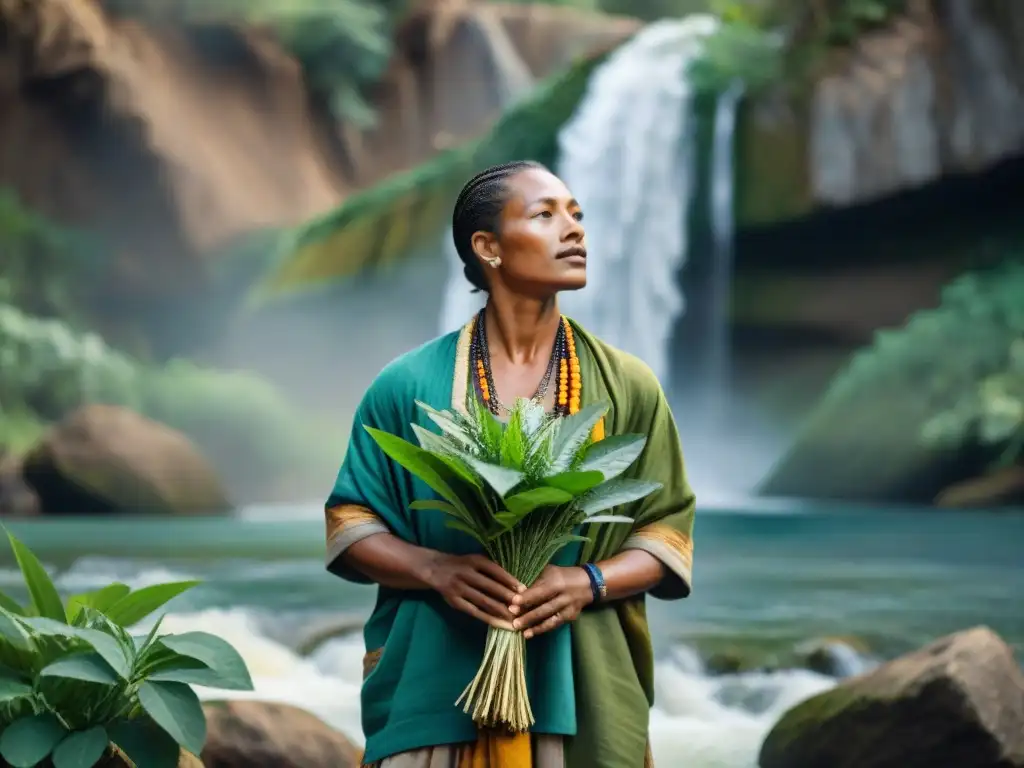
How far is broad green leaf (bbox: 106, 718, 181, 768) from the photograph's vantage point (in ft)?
8.41

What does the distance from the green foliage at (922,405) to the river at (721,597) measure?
434 mm

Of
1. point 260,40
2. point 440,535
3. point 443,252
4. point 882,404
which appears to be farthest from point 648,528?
point 260,40

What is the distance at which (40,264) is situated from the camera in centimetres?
871

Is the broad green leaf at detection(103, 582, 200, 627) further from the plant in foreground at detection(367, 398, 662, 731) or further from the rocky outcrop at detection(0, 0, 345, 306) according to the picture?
the rocky outcrop at detection(0, 0, 345, 306)

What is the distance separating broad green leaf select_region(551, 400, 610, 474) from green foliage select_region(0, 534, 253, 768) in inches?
37.1

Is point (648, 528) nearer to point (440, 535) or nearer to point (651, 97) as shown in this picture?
point (440, 535)

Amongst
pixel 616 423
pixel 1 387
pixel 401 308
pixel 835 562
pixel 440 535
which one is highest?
pixel 401 308

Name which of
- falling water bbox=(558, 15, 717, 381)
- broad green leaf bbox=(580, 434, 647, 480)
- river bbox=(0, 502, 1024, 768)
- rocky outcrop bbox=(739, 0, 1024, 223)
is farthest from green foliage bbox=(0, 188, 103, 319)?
broad green leaf bbox=(580, 434, 647, 480)

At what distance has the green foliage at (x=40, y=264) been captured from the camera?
28.6 ft

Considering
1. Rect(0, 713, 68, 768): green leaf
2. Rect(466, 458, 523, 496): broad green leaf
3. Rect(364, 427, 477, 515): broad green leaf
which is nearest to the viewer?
Rect(466, 458, 523, 496): broad green leaf

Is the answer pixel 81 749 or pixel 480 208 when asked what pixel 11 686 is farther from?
pixel 480 208

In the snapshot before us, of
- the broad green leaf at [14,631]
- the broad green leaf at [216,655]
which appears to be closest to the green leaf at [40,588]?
the broad green leaf at [14,631]

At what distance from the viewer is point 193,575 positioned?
6.81 meters

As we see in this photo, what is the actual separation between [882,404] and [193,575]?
14.5ft
